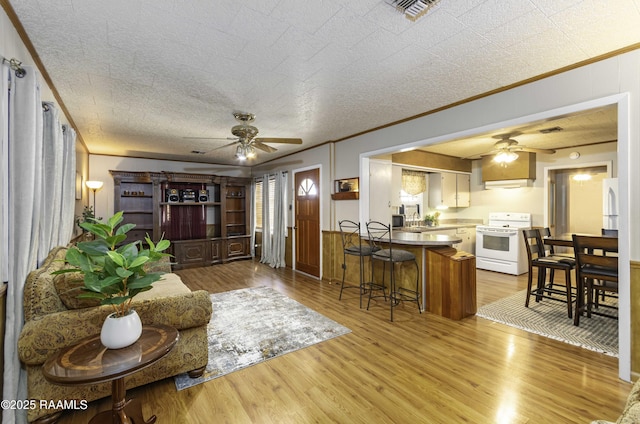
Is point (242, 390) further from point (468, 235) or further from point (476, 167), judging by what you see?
point (476, 167)

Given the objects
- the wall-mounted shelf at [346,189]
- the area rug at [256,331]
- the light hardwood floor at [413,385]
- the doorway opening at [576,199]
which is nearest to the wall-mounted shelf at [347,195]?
the wall-mounted shelf at [346,189]

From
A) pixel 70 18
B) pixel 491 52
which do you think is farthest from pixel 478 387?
pixel 70 18

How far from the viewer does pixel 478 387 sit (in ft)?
7.00

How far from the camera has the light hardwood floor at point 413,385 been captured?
1.88m

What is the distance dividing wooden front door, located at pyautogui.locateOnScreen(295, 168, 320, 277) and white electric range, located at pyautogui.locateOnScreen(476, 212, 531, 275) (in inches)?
135

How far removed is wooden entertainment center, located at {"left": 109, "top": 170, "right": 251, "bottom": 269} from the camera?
6.30 meters

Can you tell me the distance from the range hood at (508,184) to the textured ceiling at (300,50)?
3783mm

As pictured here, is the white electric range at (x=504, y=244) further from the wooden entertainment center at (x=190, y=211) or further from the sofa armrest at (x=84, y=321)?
the sofa armrest at (x=84, y=321)

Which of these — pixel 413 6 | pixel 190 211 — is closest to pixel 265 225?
pixel 190 211

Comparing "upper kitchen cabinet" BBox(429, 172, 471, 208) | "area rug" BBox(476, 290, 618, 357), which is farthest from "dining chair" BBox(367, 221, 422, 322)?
"upper kitchen cabinet" BBox(429, 172, 471, 208)

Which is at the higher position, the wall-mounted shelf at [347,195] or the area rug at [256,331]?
the wall-mounted shelf at [347,195]

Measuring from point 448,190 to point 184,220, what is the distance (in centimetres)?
622

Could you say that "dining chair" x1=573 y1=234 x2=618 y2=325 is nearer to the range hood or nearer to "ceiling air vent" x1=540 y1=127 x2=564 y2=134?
"ceiling air vent" x1=540 y1=127 x2=564 y2=134

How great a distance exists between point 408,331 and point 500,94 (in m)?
2.65
